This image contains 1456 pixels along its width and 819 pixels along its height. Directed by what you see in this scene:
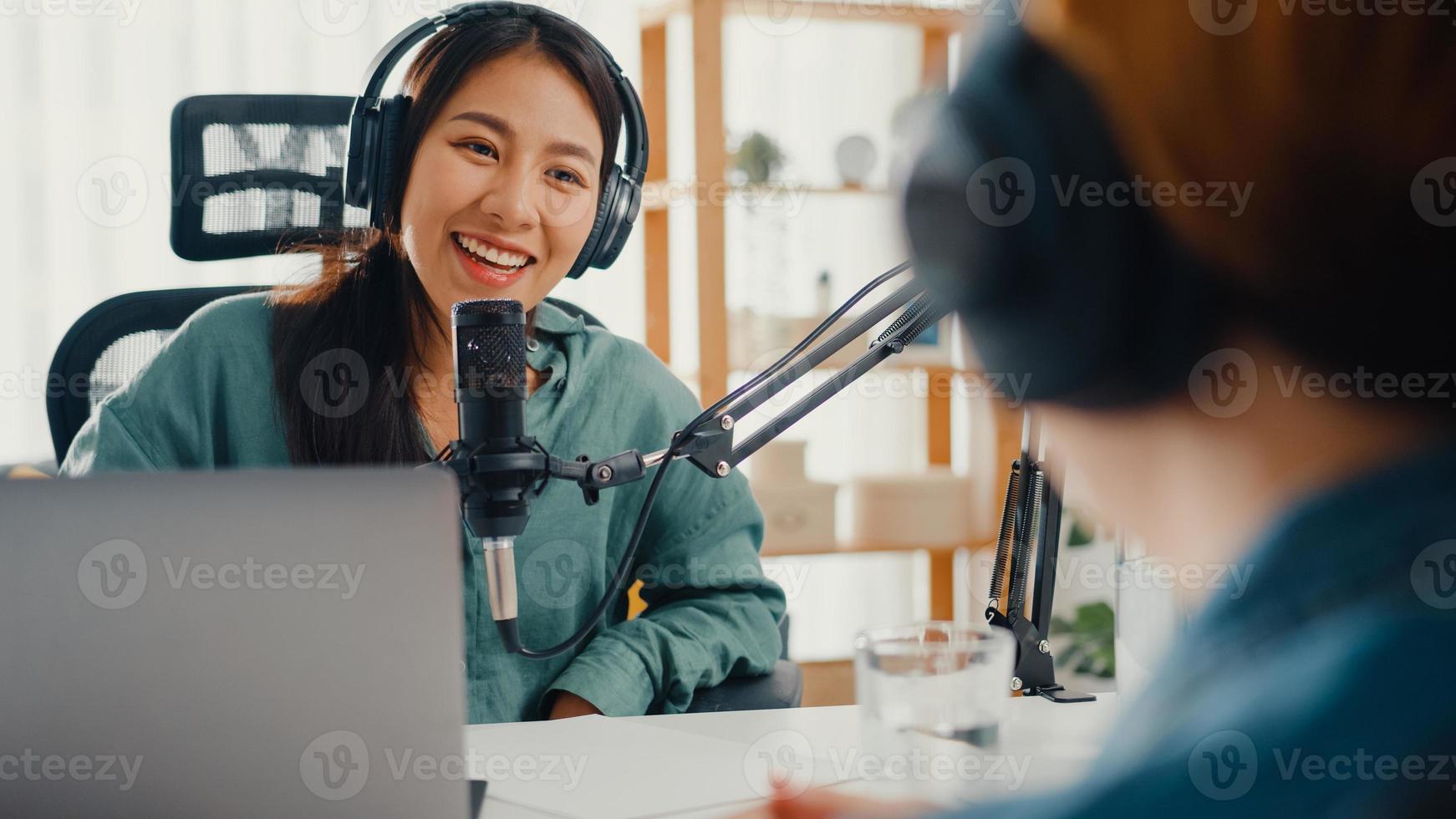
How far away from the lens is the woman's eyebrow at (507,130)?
1395 mm

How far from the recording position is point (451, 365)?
1.49 meters

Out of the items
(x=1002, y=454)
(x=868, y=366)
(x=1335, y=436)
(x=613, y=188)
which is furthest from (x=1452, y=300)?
(x=1002, y=454)

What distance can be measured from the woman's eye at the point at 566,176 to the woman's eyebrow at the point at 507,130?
25 millimetres

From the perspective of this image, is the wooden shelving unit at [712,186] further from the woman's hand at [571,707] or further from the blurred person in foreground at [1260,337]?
the blurred person in foreground at [1260,337]

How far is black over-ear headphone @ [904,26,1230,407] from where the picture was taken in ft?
1.41

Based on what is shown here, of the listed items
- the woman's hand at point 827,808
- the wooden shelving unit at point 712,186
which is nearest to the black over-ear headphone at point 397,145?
the woman's hand at point 827,808

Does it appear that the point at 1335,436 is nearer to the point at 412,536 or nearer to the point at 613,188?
the point at 412,536

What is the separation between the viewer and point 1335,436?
43 cm

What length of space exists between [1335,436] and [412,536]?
435 millimetres

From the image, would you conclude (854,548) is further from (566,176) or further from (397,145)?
(397,145)

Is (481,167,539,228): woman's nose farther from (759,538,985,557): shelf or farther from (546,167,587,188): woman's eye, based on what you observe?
(759,538,985,557): shelf

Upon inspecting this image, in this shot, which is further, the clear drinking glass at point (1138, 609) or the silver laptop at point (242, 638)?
the clear drinking glass at point (1138, 609)

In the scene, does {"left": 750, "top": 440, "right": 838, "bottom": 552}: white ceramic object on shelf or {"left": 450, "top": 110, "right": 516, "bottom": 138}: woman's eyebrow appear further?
{"left": 750, "top": 440, "right": 838, "bottom": 552}: white ceramic object on shelf

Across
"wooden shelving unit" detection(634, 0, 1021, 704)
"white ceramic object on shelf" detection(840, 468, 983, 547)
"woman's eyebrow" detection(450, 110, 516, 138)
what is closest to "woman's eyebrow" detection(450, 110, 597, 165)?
"woman's eyebrow" detection(450, 110, 516, 138)
